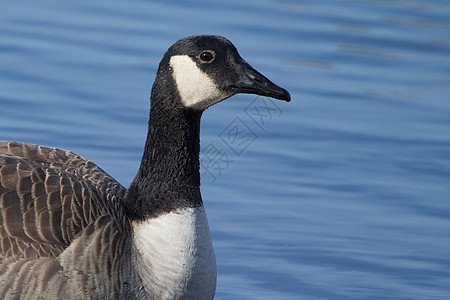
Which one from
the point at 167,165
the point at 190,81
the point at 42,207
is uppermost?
Answer: the point at 190,81

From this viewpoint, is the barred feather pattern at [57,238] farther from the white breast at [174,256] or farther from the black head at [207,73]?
the black head at [207,73]

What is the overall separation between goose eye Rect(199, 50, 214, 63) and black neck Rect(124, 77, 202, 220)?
1.20 ft

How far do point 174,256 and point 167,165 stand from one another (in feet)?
2.40

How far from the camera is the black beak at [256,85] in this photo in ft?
23.1

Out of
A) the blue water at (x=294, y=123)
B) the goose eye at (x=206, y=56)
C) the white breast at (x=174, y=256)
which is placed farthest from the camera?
the blue water at (x=294, y=123)

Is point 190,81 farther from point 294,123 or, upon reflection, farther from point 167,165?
point 294,123

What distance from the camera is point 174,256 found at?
702 centimetres

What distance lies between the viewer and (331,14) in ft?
49.1

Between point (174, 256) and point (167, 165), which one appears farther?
point (167, 165)

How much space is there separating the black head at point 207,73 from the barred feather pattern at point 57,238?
104 cm

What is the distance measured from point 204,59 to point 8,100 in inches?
200

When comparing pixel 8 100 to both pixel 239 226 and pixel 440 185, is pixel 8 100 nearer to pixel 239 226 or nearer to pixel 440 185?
pixel 239 226

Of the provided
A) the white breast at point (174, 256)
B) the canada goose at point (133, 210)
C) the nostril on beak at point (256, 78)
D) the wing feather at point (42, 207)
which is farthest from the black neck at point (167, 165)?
the nostril on beak at point (256, 78)

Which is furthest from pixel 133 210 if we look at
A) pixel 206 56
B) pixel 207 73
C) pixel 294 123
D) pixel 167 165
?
pixel 294 123
